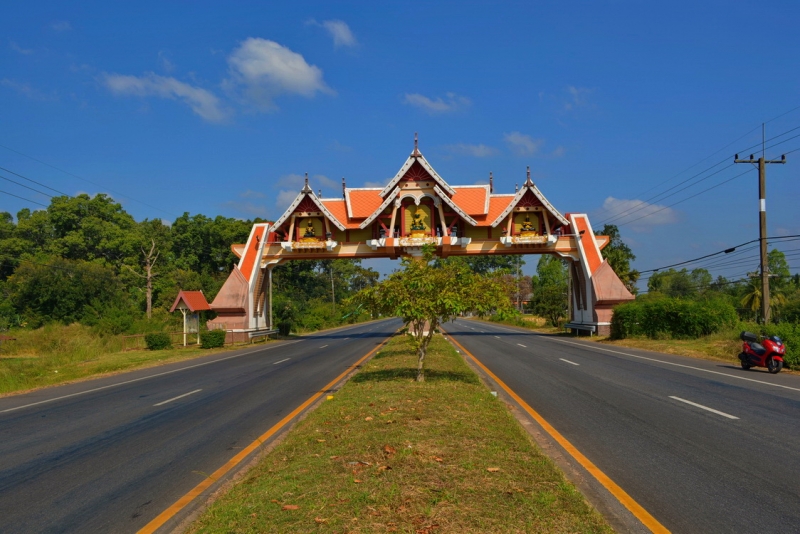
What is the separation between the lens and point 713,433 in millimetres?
8375

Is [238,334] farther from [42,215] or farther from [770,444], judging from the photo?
[42,215]

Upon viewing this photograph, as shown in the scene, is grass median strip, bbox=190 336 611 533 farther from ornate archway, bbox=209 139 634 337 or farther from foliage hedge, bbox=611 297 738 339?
ornate archway, bbox=209 139 634 337

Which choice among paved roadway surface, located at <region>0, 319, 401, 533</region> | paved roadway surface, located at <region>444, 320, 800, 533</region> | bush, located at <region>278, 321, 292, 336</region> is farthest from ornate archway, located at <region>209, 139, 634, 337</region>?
paved roadway surface, located at <region>444, 320, 800, 533</region>

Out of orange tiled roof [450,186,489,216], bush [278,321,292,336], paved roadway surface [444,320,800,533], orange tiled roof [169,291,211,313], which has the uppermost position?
orange tiled roof [450,186,489,216]

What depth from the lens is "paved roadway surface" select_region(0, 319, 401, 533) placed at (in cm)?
592

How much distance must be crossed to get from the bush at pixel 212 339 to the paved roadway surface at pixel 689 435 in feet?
73.4

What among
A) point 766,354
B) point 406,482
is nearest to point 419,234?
point 766,354

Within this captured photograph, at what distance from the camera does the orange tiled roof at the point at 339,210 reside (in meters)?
40.8

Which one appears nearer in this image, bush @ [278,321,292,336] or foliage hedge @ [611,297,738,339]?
foliage hedge @ [611,297,738,339]

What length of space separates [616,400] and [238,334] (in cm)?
3090

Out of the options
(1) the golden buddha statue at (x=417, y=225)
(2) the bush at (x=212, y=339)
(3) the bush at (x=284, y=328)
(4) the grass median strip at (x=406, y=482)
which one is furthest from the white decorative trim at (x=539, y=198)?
(4) the grass median strip at (x=406, y=482)

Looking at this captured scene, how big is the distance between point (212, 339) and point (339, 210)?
13.2 metres

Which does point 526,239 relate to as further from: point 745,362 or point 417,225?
point 745,362

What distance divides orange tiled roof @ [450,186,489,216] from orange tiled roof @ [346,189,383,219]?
17.7 ft
